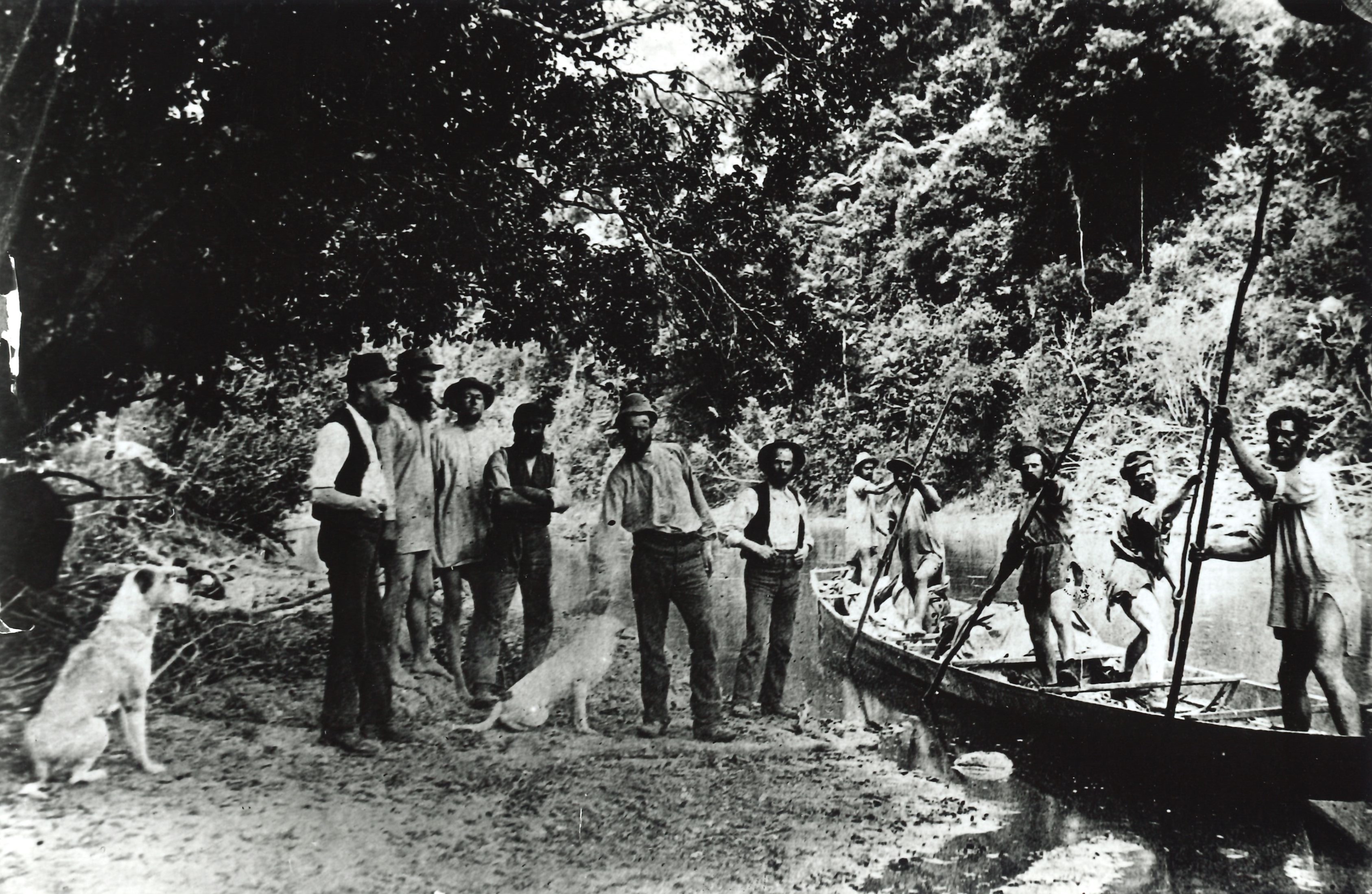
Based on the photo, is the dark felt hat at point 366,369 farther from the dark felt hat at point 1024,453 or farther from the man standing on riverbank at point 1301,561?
the man standing on riverbank at point 1301,561

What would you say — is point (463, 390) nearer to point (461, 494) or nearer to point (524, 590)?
point (461, 494)

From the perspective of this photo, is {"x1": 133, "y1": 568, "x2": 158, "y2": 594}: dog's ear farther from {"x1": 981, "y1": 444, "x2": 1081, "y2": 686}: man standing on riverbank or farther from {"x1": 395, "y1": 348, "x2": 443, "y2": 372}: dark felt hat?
{"x1": 981, "y1": 444, "x2": 1081, "y2": 686}: man standing on riverbank

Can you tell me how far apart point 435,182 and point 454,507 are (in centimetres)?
141

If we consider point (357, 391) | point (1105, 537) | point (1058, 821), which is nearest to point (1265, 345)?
point (1105, 537)

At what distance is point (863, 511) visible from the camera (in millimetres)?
4289

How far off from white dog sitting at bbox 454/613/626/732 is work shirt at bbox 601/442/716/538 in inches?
17.5

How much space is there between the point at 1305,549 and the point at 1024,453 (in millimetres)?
1158

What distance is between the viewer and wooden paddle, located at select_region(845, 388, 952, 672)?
4203 millimetres

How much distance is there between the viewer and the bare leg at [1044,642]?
13.6 ft

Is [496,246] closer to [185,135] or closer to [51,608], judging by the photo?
[185,135]

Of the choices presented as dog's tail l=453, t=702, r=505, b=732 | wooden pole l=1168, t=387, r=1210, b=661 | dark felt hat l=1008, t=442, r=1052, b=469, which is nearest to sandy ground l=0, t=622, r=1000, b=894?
dog's tail l=453, t=702, r=505, b=732

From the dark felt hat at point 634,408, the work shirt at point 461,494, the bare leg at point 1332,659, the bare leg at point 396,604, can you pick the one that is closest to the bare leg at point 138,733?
the bare leg at point 396,604

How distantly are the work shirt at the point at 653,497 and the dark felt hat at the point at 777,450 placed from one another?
0.32 metres

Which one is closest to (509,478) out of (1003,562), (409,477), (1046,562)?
(409,477)
